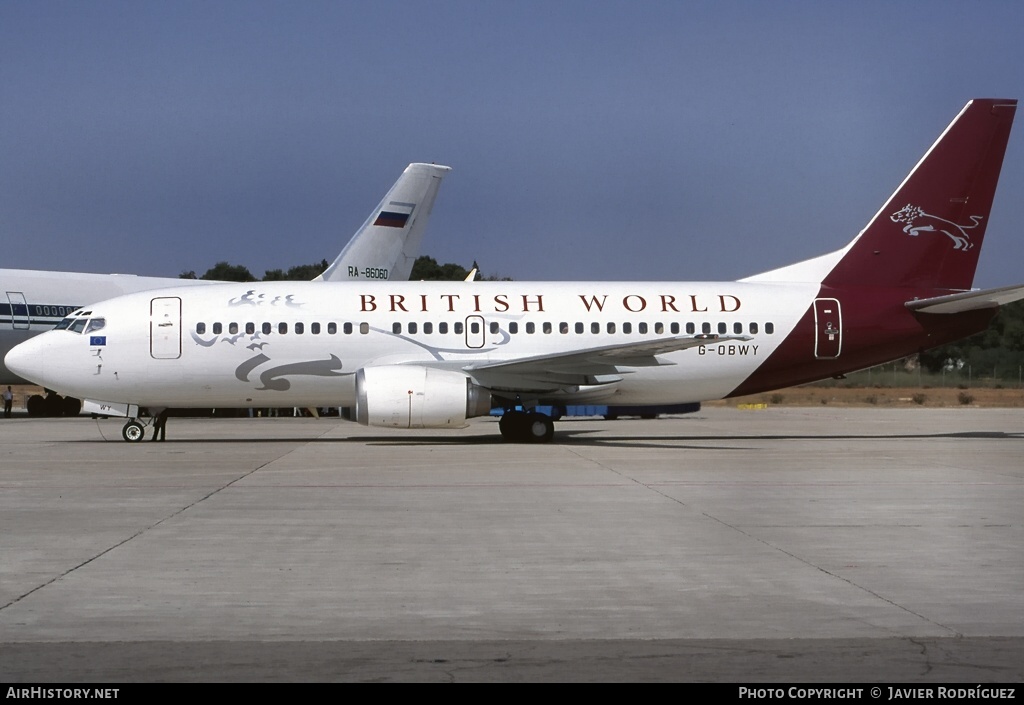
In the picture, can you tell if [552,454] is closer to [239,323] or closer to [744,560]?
[239,323]

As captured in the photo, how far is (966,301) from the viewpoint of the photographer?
24.7 metres

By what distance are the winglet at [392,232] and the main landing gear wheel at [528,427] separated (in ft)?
51.7

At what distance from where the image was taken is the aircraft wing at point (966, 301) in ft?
78.3

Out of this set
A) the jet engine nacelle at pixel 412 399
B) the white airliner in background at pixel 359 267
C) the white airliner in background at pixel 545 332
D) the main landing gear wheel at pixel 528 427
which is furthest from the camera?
the white airliner in background at pixel 359 267

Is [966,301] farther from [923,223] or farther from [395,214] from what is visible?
[395,214]

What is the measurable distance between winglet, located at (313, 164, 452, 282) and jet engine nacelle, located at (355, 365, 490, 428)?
54.3 ft

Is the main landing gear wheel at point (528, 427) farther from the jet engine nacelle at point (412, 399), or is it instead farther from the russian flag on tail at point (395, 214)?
the russian flag on tail at point (395, 214)

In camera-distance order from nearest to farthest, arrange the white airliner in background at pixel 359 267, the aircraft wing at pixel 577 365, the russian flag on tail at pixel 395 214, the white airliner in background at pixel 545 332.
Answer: the aircraft wing at pixel 577 365, the white airliner in background at pixel 545 332, the white airliner in background at pixel 359 267, the russian flag on tail at pixel 395 214

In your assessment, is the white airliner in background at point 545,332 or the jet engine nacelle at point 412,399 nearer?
the jet engine nacelle at point 412,399

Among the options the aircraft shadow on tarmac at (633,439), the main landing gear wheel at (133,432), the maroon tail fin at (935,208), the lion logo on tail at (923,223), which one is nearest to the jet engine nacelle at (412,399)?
the aircraft shadow on tarmac at (633,439)

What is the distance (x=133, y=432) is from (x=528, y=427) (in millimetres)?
7961

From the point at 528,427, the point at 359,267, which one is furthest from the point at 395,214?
the point at 528,427

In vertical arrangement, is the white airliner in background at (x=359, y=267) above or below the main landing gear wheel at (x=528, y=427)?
above

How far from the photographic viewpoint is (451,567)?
868 cm
